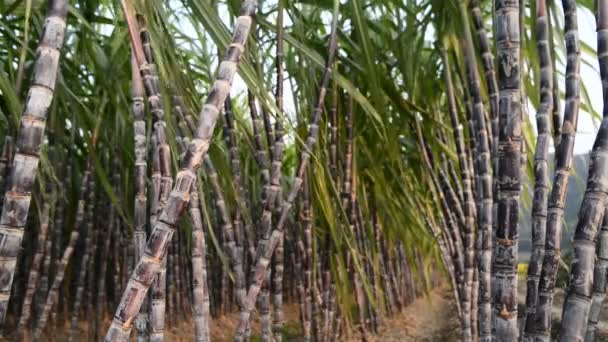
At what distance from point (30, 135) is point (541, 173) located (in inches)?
18.4

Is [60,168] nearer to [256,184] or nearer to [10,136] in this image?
[10,136]

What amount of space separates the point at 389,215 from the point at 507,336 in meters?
1.16

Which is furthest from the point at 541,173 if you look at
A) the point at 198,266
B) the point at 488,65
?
the point at 198,266

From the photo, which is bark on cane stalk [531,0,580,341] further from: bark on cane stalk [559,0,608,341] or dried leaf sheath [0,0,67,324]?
dried leaf sheath [0,0,67,324]

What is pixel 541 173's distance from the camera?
1.90ft

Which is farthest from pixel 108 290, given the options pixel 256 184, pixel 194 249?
pixel 194 249

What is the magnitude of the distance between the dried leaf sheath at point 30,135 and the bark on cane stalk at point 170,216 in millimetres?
97

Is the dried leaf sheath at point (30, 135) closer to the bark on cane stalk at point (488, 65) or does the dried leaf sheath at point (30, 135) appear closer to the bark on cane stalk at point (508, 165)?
the bark on cane stalk at point (508, 165)

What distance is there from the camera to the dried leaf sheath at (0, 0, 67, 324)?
0.45 meters

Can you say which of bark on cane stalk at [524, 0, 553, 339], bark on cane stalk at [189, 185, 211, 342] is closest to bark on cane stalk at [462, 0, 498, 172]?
→ bark on cane stalk at [524, 0, 553, 339]

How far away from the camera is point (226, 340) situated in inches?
77.6

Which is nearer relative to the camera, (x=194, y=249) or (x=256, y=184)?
(x=194, y=249)

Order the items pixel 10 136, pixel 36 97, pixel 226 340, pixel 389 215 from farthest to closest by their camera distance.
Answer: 1. pixel 226 340
2. pixel 389 215
3. pixel 10 136
4. pixel 36 97

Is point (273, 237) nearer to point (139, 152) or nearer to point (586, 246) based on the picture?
point (139, 152)
